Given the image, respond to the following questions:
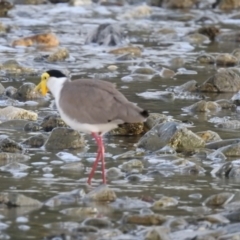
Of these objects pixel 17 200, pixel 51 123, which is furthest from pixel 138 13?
pixel 17 200

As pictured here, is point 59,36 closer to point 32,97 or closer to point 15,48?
point 15,48

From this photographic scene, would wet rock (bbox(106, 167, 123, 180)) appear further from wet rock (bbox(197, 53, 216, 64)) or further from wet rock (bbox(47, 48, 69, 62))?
wet rock (bbox(197, 53, 216, 64))

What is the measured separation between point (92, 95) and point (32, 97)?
402 centimetres

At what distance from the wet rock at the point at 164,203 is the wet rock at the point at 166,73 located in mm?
6527

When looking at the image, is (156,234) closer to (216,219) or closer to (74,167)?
(216,219)

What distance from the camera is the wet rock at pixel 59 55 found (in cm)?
1485

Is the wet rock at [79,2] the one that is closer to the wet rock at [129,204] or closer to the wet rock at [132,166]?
the wet rock at [132,166]

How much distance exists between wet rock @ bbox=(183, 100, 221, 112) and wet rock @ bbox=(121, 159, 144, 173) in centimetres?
288

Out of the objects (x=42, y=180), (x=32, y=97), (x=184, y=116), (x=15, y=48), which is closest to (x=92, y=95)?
(x=42, y=180)

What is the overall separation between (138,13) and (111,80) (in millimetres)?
7593

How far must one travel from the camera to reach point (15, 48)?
16078 millimetres

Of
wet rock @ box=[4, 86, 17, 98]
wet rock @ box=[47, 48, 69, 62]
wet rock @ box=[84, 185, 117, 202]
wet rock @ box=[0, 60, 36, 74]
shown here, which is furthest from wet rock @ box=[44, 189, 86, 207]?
wet rock @ box=[47, 48, 69, 62]

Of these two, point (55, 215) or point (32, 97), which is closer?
point (55, 215)

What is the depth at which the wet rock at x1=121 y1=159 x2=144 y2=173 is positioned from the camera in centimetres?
836
